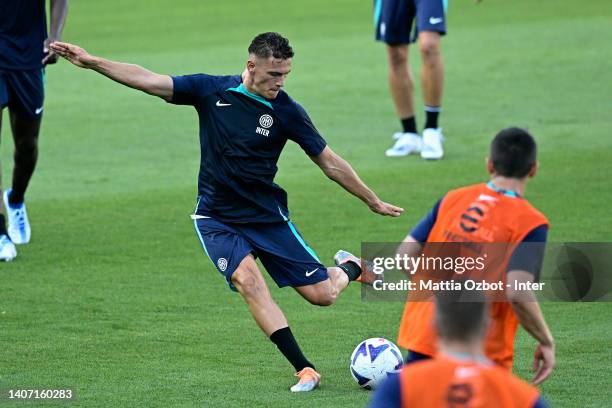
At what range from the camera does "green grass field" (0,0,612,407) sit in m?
7.79

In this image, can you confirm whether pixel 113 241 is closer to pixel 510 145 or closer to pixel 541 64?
pixel 510 145

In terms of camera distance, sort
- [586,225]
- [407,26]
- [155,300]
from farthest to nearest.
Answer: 1. [407,26]
2. [586,225]
3. [155,300]

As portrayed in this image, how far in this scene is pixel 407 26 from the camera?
47.0 feet

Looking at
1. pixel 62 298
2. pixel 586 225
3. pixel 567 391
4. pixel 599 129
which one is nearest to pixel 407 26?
pixel 599 129

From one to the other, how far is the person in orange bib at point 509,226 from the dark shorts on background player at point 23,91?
236 inches

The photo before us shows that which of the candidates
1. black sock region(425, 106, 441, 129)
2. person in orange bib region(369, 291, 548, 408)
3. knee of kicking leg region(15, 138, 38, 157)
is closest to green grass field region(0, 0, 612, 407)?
black sock region(425, 106, 441, 129)

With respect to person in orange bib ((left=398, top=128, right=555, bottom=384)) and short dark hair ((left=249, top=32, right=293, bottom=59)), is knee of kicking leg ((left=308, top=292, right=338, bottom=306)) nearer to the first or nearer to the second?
short dark hair ((left=249, top=32, right=293, bottom=59))

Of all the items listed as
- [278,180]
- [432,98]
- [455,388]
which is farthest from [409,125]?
[455,388]

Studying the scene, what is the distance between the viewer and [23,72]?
35.8 ft

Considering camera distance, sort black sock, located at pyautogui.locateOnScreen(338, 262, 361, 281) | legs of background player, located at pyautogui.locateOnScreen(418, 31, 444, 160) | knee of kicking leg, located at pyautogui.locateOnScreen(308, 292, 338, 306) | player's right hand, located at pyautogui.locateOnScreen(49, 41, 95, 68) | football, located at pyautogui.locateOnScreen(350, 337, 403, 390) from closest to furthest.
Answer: football, located at pyautogui.locateOnScreen(350, 337, 403, 390)
player's right hand, located at pyautogui.locateOnScreen(49, 41, 95, 68)
knee of kicking leg, located at pyautogui.locateOnScreen(308, 292, 338, 306)
black sock, located at pyautogui.locateOnScreen(338, 262, 361, 281)
legs of background player, located at pyautogui.locateOnScreen(418, 31, 444, 160)

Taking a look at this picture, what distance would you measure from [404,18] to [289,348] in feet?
24.5

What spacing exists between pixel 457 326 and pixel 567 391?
10.6 ft

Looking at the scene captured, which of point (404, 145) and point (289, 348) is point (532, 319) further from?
point (404, 145)

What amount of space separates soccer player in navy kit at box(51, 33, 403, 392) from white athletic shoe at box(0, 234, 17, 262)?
3.17 meters
